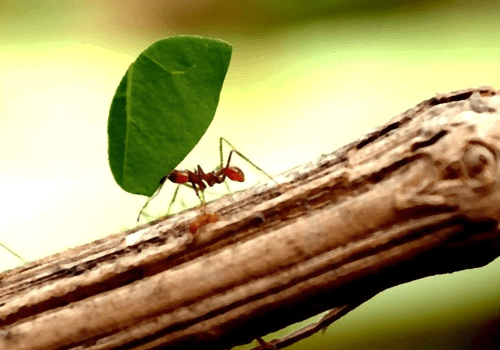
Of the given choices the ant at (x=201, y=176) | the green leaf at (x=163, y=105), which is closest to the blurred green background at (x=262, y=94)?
the ant at (x=201, y=176)

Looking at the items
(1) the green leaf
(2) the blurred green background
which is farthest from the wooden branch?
(2) the blurred green background

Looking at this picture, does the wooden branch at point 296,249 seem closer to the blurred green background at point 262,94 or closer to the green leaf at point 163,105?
the green leaf at point 163,105

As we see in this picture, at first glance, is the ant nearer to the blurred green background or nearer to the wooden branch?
the wooden branch

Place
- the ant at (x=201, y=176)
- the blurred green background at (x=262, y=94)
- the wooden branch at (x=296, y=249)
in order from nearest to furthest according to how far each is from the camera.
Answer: the wooden branch at (x=296, y=249), the ant at (x=201, y=176), the blurred green background at (x=262, y=94)

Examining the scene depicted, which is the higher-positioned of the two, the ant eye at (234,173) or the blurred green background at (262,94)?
the blurred green background at (262,94)

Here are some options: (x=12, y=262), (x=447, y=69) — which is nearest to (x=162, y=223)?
(x=12, y=262)

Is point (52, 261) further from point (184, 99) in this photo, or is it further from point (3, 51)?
point (3, 51)
